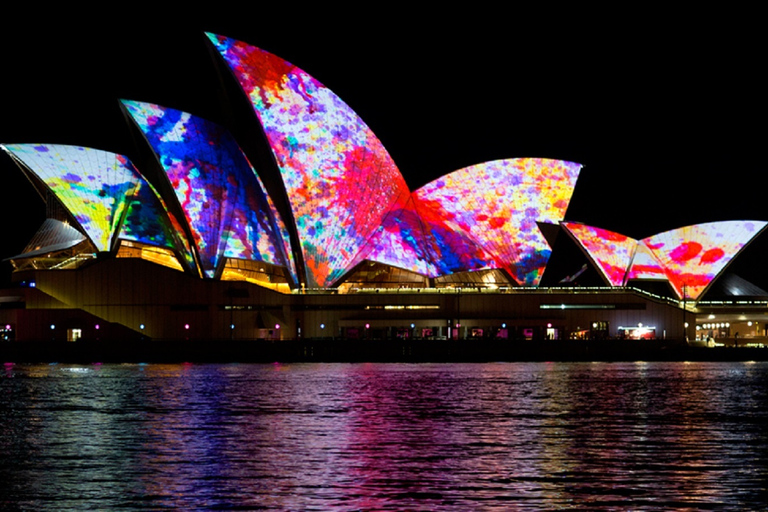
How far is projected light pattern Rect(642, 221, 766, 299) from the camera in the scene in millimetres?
68312

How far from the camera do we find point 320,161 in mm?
58906

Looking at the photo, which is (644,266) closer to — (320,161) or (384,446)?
(320,161)

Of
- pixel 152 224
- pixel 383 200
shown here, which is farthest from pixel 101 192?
pixel 383 200

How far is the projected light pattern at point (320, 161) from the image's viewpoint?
55.5 meters

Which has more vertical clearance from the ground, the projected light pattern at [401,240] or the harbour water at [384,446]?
the projected light pattern at [401,240]

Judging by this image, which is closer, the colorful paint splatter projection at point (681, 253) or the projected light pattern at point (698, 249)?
the colorful paint splatter projection at point (681, 253)

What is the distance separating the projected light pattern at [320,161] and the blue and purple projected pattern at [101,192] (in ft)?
26.8

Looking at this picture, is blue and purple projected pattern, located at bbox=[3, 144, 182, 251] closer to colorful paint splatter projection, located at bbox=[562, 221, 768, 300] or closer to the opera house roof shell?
the opera house roof shell

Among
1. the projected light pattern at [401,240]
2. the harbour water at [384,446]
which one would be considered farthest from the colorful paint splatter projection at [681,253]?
the harbour water at [384,446]

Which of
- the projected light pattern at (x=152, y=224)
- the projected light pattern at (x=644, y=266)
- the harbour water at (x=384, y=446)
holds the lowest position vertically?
the harbour water at (x=384, y=446)

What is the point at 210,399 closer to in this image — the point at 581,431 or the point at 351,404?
the point at 351,404

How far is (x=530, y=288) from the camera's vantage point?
211ft

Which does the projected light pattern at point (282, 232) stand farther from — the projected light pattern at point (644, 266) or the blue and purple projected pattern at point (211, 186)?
the projected light pattern at point (644, 266)

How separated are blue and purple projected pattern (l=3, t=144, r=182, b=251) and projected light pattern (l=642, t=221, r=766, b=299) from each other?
1235 inches
